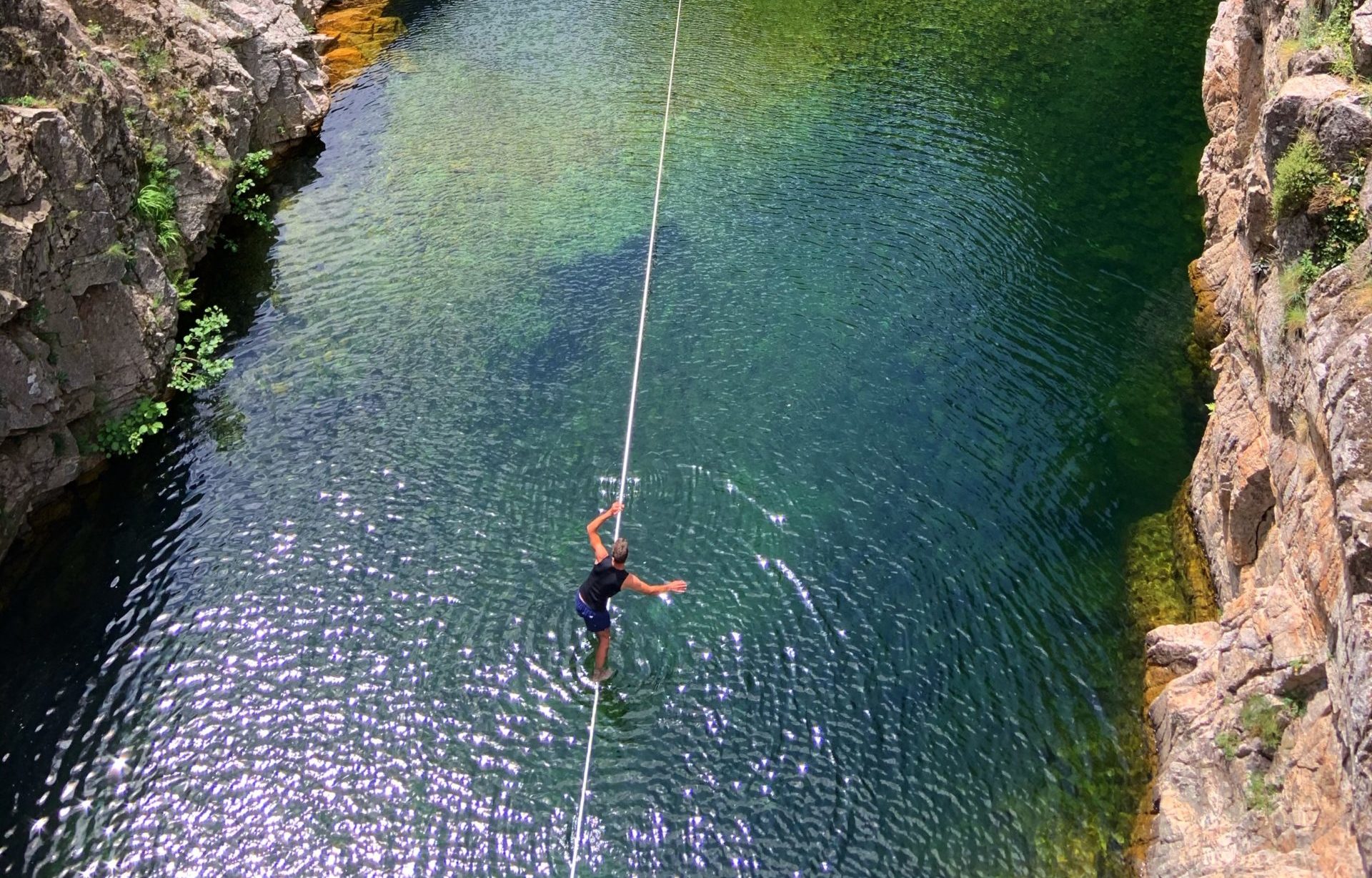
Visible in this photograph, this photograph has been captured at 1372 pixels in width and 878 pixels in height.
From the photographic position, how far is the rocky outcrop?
14.0 m

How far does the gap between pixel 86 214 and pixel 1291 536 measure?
60.4 feet

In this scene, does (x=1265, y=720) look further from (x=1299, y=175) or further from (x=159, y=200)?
(x=159, y=200)

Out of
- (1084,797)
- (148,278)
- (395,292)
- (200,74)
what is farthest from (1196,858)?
(200,74)

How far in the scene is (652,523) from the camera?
14281mm

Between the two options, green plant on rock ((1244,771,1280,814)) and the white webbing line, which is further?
the white webbing line

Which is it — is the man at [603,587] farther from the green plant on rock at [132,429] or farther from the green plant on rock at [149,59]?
the green plant on rock at [149,59]

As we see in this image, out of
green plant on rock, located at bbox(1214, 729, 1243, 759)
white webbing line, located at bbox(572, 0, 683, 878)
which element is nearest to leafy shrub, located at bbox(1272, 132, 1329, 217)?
green plant on rock, located at bbox(1214, 729, 1243, 759)

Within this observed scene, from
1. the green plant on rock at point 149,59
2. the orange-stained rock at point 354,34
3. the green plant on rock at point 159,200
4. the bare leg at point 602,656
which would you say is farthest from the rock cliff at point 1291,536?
the orange-stained rock at point 354,34

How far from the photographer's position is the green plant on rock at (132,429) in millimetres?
15516

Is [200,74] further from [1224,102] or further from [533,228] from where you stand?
[1224,102]

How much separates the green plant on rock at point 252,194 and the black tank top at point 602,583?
15214mm

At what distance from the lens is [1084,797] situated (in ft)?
36.4

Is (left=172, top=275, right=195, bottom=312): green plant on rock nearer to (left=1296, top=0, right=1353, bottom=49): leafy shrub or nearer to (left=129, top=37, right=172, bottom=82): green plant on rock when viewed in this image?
(left=129, top=37, right=172, bottom=82): green plant on rock

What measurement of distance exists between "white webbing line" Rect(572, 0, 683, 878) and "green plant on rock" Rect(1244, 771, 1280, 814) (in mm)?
7134
